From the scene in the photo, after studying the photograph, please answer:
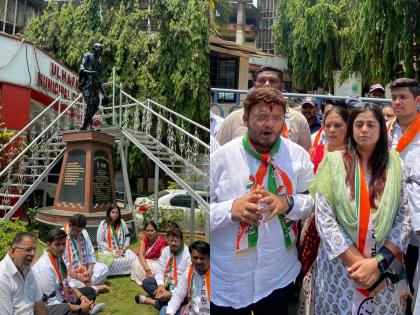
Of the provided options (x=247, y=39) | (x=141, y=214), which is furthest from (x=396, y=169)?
(x=141, y=214)

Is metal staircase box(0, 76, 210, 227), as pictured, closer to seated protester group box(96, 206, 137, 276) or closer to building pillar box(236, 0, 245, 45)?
seated protester group box(96, 206, 137, 276)

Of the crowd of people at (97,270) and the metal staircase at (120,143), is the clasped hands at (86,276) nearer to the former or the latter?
the crowd of people at (97,270)

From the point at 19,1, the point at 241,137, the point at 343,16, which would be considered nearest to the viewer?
the point at 241,137

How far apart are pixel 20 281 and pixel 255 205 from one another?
0.74 meters

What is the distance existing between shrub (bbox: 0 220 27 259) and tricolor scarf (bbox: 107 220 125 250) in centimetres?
28

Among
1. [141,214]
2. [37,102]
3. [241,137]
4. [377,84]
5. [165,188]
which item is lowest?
[141,214]

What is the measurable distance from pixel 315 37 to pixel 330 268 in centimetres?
80

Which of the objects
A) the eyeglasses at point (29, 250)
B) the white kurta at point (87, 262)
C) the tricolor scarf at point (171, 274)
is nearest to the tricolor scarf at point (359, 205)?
the tricolor scarf at point (171, 274)

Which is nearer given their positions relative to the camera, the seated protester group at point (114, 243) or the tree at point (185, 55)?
the tree at point (185, 55)

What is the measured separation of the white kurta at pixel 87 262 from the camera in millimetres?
1444

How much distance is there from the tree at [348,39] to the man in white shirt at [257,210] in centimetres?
26

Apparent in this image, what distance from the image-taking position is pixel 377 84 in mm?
1500

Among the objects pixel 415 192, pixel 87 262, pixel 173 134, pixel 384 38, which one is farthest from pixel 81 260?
pixel 384 38

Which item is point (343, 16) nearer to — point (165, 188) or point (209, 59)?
point (209, 59)
